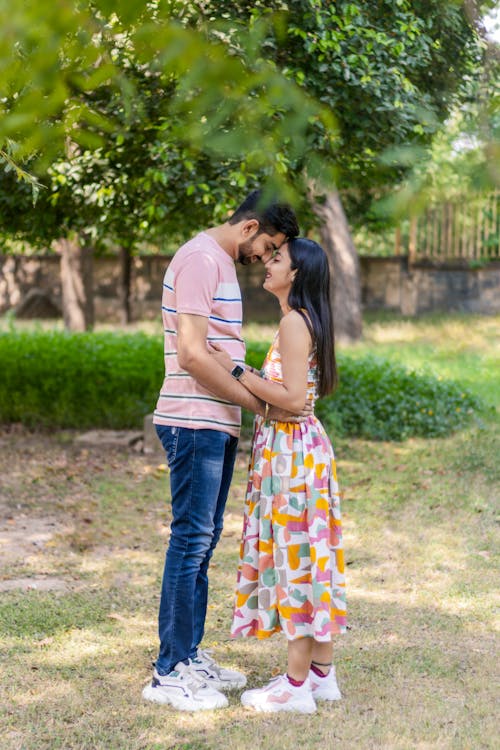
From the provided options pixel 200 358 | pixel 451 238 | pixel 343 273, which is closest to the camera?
pixel 200 358

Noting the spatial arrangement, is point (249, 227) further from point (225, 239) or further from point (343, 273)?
point (343, 273)

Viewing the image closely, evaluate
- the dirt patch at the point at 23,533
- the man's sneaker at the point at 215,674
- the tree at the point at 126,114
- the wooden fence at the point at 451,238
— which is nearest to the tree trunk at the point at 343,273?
the wooden fence at the point at 451,238

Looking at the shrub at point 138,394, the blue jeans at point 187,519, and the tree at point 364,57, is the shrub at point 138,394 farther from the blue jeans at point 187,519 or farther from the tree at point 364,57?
the blue jeans at point 187,519

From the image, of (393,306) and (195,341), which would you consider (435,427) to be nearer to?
(195,341)

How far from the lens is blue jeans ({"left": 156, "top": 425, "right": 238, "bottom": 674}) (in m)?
3.49

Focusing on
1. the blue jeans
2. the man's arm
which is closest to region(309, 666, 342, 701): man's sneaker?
the blue jeans

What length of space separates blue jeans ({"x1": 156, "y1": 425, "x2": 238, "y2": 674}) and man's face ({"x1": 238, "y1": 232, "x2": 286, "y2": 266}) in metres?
0.64

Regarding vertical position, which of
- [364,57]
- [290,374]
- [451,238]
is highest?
[364,57]

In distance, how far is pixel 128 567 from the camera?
575cm

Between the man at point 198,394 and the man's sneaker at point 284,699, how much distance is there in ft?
0.49

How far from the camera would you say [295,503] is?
11.7 feet

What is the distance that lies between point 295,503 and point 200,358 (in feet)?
2.16

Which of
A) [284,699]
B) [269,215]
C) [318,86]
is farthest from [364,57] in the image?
[284,699]

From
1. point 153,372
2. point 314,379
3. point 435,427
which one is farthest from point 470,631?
point 153,372
